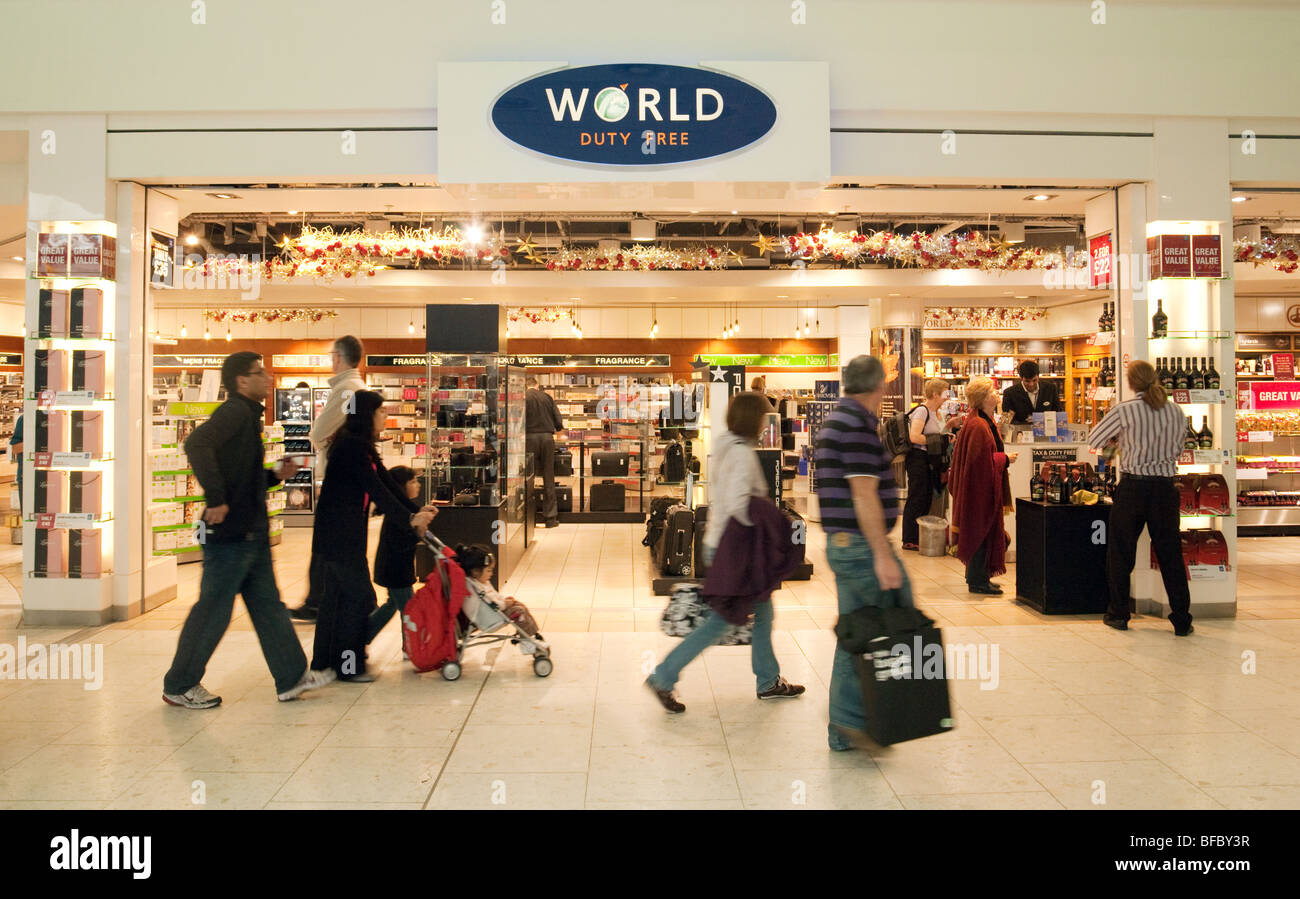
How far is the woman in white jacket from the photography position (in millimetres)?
3980

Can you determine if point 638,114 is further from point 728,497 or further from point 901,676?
point 901,676

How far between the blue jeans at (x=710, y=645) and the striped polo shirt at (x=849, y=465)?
2.55ft

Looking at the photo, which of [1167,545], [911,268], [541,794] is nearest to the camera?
[541,794]

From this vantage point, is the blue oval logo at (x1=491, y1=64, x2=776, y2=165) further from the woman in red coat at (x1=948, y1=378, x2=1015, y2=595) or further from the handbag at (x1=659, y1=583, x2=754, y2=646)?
the handbag at (x1=659, y1=583, x2=754, y2=646)

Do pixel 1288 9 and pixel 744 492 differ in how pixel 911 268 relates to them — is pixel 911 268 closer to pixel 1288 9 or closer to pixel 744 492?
pixel 1288 9

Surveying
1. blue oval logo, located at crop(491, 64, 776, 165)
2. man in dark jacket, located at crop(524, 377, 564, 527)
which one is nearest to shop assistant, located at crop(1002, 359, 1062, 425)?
blue oval logo, located at crop(491, 64, 776, 165)

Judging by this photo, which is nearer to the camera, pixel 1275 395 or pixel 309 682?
pixel 309 682

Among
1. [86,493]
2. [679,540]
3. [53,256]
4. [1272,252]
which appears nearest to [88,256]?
[53,256]

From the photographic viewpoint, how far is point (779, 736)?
3.84 metres

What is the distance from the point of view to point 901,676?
3.33m

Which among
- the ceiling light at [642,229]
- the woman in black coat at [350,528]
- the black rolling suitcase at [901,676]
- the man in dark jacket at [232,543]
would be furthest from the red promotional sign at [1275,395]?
the man in dark jacket at [232,543]

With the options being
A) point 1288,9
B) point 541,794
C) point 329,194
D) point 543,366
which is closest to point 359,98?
point 329,194

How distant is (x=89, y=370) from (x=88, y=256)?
73 centimetres

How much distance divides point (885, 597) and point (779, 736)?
821mm
